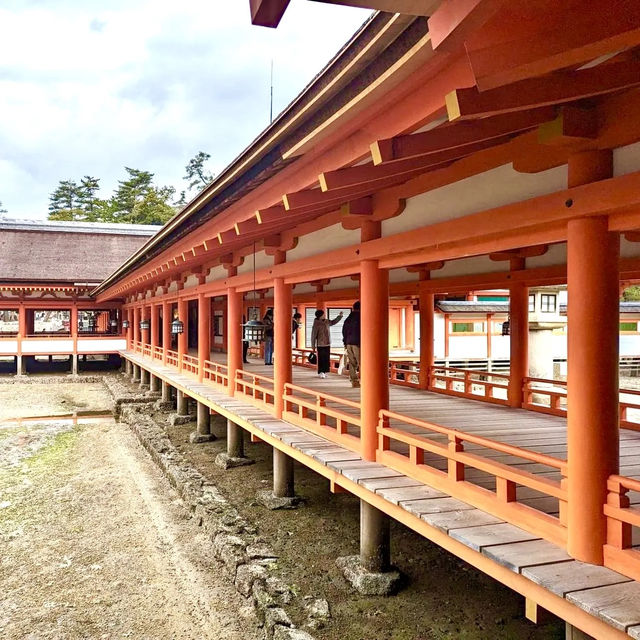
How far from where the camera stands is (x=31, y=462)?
1080 cm

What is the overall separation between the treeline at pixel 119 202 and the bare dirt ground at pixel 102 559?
126 ft

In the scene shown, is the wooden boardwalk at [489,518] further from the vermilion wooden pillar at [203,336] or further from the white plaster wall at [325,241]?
the vermilion wooden pillar at [203,336]

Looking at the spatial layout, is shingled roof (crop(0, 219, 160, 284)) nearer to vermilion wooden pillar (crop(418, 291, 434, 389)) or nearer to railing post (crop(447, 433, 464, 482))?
vermilion wooden pillar (crop(418, 291, 434, 389))

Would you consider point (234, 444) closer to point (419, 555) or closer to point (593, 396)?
point (419, 555)

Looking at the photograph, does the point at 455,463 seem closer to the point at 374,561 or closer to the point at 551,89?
the point at 374,561

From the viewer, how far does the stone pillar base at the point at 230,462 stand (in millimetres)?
9969

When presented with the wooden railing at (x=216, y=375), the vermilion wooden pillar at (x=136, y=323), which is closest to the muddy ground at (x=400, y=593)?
the wooden railing at (x=216, y=375)

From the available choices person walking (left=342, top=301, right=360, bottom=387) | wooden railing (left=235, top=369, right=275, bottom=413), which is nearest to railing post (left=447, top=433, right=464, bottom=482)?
wooden railing (left=235, top=369, right=275, bottom=413)

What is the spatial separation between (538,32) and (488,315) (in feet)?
72.5

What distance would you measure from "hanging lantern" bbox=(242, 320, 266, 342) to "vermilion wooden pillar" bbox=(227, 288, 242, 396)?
1.25 m

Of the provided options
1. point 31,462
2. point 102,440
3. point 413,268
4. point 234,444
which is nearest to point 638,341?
point 413,268

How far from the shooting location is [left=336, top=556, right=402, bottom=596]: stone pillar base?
5301mm

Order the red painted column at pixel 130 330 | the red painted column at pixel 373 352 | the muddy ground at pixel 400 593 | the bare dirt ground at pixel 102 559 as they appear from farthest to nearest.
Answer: the red painted column at pixel 130 330 < the red painted column at pixel 373 352 < the bare dirt ground at pixel 102 559 < the muddy ground at pixel 400 593

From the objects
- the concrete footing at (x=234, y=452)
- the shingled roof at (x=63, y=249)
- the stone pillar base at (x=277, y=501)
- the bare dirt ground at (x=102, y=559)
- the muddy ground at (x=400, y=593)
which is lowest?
the bare dirt ground at (x=102, y=559)
